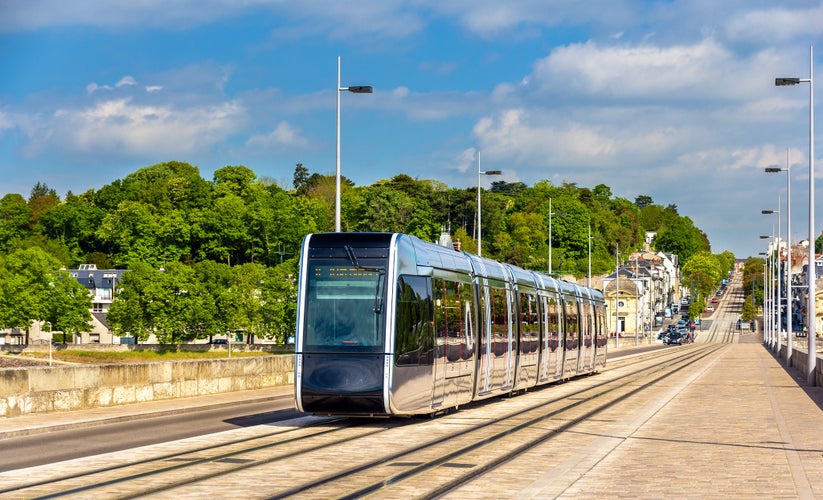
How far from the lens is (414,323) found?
21.0 meters

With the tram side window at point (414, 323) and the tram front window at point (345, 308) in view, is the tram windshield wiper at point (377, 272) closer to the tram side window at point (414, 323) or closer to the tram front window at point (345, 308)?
the tram front window at point (345, 308)

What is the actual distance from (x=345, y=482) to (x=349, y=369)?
22.0ft

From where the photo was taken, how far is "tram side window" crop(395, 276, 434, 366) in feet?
67.0

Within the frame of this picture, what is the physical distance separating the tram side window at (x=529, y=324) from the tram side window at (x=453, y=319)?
19.9 ft

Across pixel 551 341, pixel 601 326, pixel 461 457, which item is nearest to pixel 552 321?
pixel 551 341

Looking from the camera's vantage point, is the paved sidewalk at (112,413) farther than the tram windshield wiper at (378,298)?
Yes

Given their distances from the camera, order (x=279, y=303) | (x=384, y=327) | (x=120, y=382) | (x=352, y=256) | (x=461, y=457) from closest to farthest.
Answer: (x=461, y=457) → (x=384, y=327) → (x=352, y=256) → (x=120, y=382) → (x=279, y=303)

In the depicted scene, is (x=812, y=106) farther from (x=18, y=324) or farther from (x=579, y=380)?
(x=18, y=324)

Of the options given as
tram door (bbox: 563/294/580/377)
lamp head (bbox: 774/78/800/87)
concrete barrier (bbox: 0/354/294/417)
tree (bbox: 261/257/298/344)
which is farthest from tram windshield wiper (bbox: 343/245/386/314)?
tree (bbox: 261/257/298/344)

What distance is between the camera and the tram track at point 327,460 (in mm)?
12914

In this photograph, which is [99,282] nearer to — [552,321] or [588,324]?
[588,324]

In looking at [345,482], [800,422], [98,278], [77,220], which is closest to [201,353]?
[98,278]

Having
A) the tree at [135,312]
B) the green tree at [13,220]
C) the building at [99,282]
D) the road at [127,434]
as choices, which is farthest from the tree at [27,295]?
the road at [127,434]

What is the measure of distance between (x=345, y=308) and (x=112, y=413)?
611 cm
